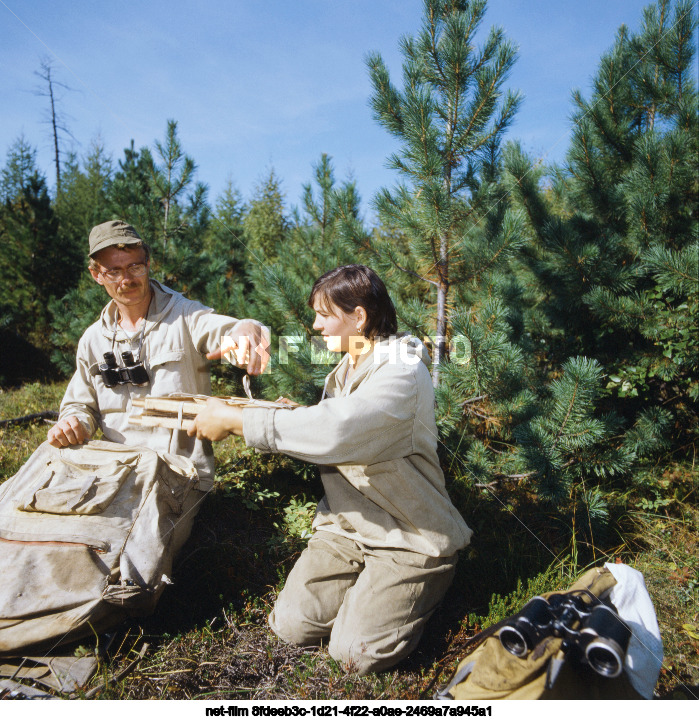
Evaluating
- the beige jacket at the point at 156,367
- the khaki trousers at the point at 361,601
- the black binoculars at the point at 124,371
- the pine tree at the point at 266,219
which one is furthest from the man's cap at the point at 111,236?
the pine tree at the point at 266,219

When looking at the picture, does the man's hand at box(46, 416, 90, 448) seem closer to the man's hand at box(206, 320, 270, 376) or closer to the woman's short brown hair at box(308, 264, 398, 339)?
the man's hand at box(206, 320, 270, 376)

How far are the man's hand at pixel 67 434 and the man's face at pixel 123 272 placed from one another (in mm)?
778

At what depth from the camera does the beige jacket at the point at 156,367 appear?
10.5 ft

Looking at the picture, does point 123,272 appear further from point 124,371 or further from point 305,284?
point 305,284

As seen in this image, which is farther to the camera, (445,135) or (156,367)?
(445,135)

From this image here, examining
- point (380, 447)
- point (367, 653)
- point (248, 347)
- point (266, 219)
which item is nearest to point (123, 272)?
point (248, 347)

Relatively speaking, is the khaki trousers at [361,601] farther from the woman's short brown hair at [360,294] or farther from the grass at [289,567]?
the woman's short brown hair at [360,294]

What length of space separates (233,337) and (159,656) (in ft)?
5.43

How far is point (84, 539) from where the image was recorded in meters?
2.49

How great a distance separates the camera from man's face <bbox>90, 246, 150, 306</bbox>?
320cm

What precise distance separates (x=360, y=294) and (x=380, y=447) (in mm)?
797

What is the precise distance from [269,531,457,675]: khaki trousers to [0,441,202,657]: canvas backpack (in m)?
0.70

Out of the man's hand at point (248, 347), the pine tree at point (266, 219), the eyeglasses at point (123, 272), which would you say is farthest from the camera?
the pine tree at point (266, 219)

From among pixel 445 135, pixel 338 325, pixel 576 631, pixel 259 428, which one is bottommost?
pixel 576 631
